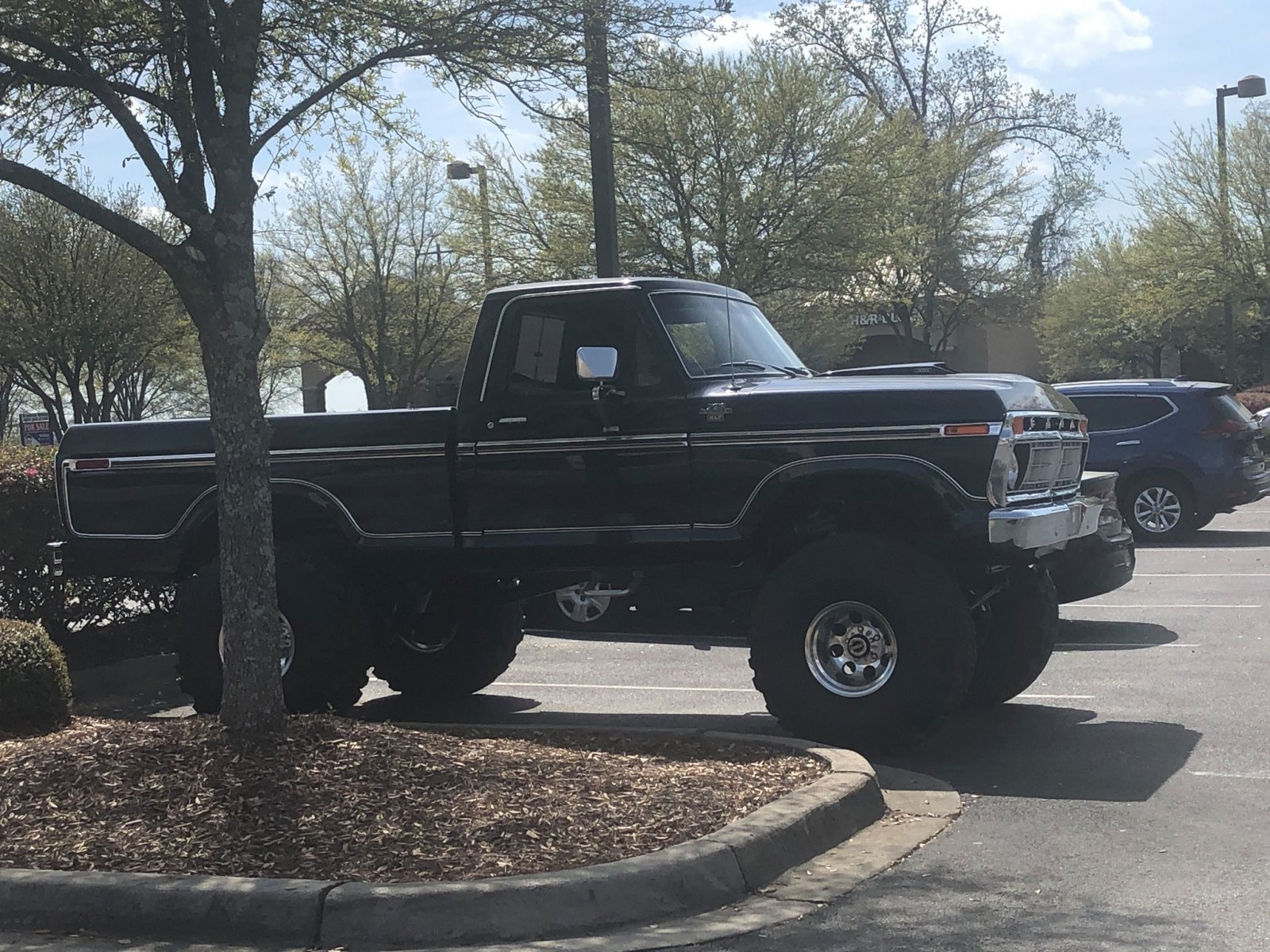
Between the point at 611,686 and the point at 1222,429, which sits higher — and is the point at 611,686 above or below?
below

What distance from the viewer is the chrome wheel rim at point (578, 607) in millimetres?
9047

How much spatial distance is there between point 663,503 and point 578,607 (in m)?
1.88

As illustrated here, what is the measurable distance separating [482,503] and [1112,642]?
499 centimetres

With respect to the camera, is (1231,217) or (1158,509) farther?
(1231,217)

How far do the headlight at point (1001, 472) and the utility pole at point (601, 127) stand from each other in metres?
2.81

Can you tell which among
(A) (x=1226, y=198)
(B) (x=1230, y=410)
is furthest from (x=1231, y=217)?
(B) (x=1230, y=410)

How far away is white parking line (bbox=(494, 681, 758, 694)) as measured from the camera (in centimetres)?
940

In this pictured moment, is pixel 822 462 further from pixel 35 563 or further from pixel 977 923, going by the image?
pixel 35 563

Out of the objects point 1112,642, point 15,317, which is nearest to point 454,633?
point 1112,642

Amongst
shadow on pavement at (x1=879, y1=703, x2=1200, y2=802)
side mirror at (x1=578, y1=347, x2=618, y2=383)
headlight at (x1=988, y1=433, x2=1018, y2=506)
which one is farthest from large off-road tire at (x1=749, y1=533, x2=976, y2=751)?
side mirror at (x1=578, y1=347, x2=618, y2=383)

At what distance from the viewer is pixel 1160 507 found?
16.9 meters

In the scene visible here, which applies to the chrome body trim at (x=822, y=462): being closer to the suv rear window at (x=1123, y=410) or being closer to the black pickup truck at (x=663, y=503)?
the black pickup truck at (x=663, y=503)

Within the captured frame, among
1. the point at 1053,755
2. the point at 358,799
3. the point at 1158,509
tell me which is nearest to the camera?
the point at 358,799

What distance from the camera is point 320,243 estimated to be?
3475 centimetres
